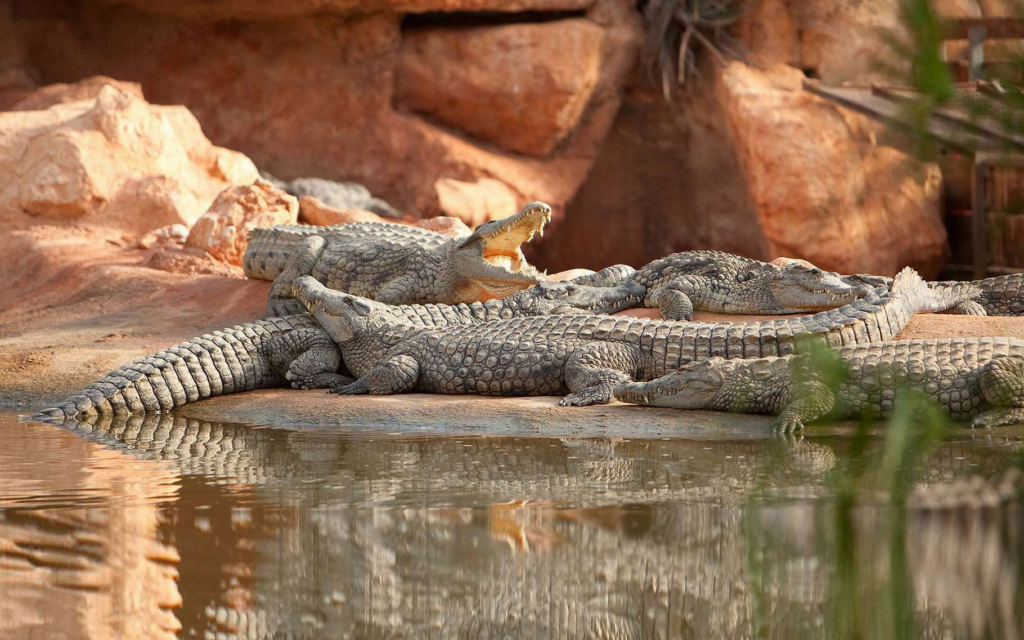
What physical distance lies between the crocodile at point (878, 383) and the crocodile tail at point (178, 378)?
2.32 m

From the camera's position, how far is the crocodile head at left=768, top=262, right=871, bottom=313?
25.6 ft

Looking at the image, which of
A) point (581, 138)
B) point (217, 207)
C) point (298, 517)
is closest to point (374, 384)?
point (298, 517)

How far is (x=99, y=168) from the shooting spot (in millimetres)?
11242

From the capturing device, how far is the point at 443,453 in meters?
5.22

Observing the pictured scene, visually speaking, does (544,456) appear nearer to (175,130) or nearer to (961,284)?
(961,284)

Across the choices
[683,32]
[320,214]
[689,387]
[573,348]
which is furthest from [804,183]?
[689,387]

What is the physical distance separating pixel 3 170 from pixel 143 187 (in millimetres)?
1388

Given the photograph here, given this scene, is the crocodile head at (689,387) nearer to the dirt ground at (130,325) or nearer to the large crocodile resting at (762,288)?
the dirt ground at (130,325)

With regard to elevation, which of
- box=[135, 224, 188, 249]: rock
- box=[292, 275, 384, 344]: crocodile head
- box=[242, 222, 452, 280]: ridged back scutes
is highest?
box=[135, 224, 188, 249]: rock

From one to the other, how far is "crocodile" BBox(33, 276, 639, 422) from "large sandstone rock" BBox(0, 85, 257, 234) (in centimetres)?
449

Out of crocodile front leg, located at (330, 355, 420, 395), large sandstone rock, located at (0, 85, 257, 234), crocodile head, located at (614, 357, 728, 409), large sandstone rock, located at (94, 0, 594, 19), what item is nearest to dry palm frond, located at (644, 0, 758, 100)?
large sandstone rock, located at (94, 0, 594, 19)

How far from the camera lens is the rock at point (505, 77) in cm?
1454

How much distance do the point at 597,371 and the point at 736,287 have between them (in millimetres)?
2178

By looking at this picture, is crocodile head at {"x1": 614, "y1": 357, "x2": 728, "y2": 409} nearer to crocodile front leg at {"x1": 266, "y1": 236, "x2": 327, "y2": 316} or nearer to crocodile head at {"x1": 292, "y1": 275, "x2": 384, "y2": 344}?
crocodile head at {"x1": 292, "y1": 275, "x2": 384, "y2": 344}
